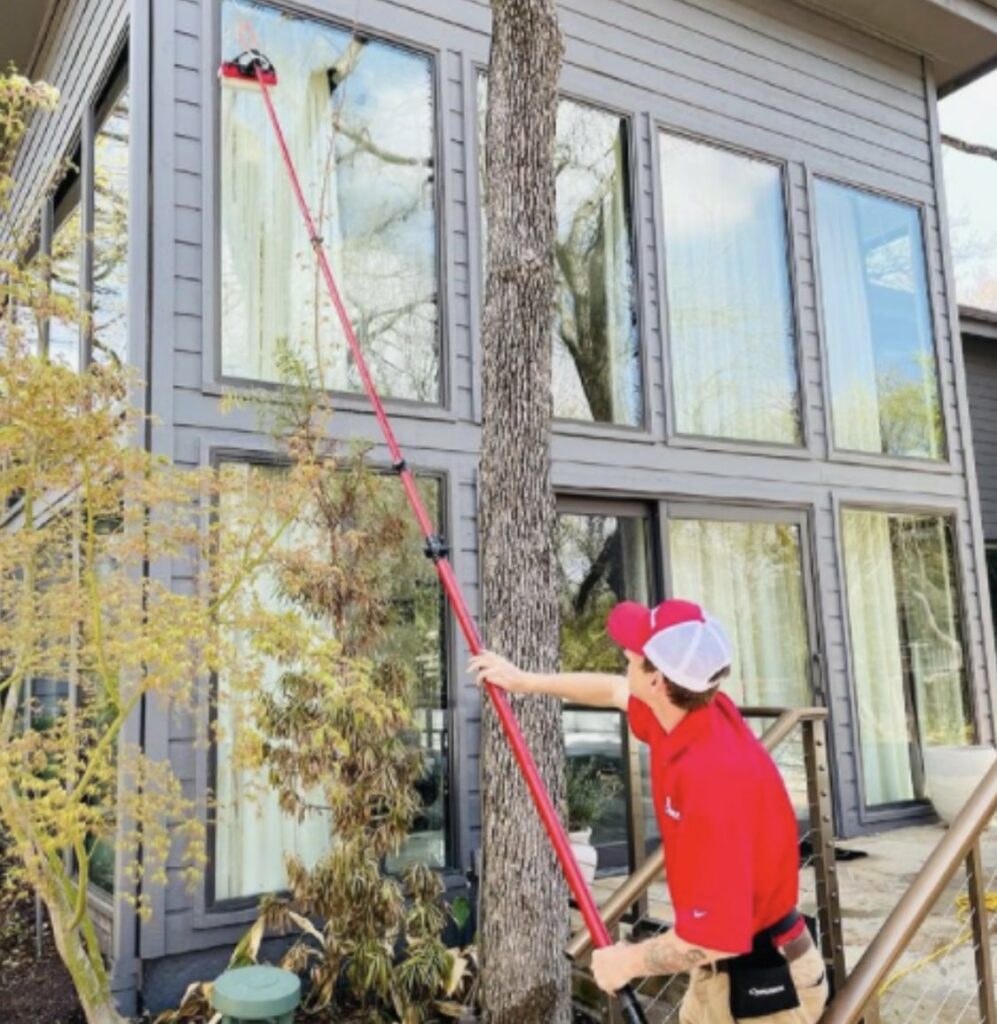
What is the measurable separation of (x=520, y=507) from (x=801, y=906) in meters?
2.22

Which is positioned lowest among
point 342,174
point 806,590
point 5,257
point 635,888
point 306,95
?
point 635,888

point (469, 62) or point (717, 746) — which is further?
point (469, 62)

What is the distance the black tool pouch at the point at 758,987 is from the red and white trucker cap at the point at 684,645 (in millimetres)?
511

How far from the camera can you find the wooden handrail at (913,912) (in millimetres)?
1624

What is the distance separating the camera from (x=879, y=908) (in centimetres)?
386

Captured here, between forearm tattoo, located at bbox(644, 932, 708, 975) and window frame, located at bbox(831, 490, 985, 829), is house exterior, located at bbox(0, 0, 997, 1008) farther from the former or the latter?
forearm tattoo, located at bbox(644, 932, 708, 975)

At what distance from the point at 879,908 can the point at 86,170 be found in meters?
5.06

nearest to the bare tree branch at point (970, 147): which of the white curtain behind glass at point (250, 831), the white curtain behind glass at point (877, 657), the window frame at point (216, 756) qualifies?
the white curtain behind glass at point (877, 657)

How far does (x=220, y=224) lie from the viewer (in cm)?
414

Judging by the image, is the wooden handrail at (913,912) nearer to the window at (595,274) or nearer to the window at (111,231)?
the window at (595,274)

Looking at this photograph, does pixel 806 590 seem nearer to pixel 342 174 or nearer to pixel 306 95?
pixel 342 174

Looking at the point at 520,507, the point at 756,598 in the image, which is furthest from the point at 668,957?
the point at 756,598

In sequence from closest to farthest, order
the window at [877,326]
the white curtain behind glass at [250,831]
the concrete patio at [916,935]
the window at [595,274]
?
the concrete patio at [916,935] < the white curtain behind glass at [250,831] < the window at [595,274] < the window at [877,326]

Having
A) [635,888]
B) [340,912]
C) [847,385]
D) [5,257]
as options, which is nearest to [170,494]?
[5,257]
